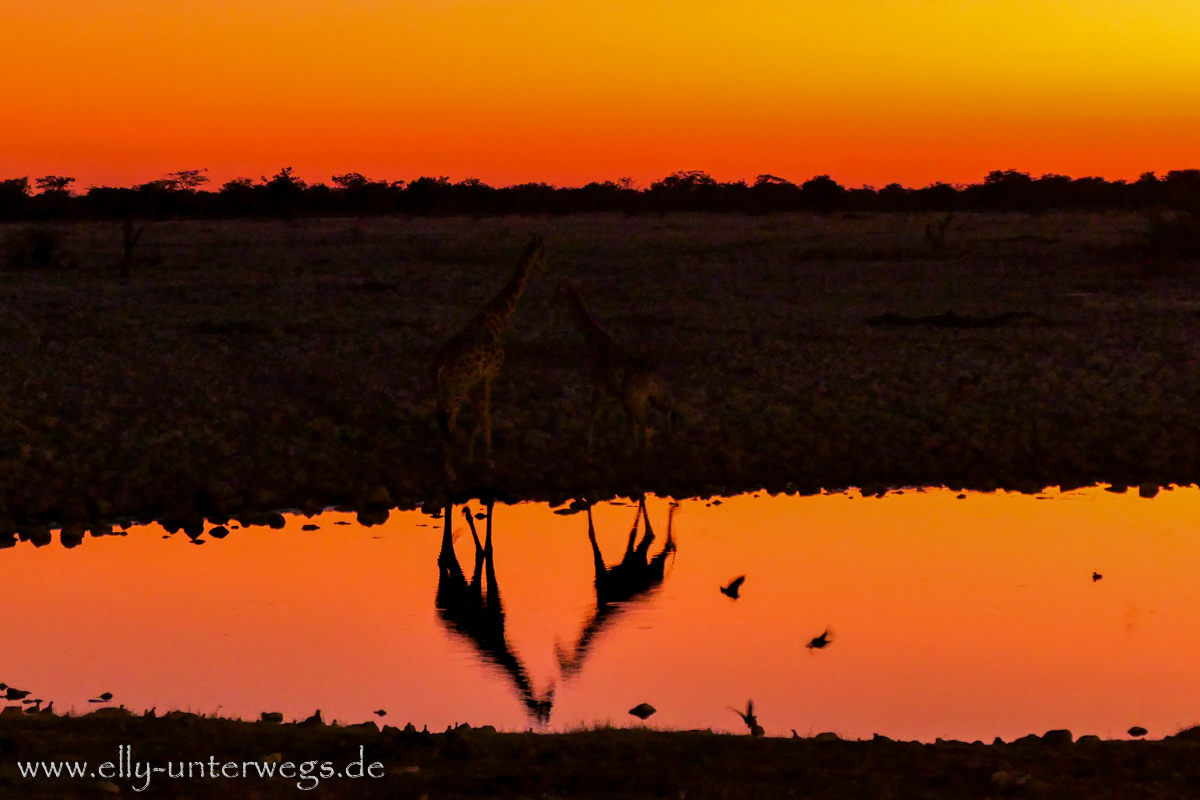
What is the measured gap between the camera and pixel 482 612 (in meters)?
9.98

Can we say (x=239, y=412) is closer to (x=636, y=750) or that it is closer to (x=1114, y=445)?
(x=1114, y=445)

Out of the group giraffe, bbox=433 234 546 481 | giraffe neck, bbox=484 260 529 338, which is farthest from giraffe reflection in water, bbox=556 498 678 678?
giraffe neck, bbox=484 260 529 338

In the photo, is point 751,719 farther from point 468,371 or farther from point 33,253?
point 33,253

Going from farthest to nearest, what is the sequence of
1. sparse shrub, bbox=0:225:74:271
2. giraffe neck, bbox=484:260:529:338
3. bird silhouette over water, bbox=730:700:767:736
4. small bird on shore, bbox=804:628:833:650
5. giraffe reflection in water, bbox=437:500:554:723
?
sparse shrub, bbox=0:225:74:271 → giraffe neck, bbox=484:260:529:338 → small bird on shore, bbox=804:628:833:650 → giraffe reflection in water, bbox=437:500:554:723 → bird silhouette over water, bbox=730:700:767:736

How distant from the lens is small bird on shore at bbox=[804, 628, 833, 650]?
8.96 meters

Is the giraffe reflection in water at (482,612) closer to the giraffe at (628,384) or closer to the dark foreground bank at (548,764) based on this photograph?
the dark foreground bank at (548,764)

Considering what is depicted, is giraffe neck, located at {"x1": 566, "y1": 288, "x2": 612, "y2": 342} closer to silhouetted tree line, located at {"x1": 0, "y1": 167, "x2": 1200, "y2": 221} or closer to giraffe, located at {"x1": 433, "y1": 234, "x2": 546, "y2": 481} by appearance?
giraffe, located at {"x1": 433, "y1": 234, "x2": 546, "y2": 481}

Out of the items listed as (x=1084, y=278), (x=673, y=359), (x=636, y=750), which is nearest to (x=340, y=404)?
(x=673, y=359)

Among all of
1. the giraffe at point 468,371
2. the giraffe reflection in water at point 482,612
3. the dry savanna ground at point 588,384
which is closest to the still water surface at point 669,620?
the giraffe reflection in water at point 482,612

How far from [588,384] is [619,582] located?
24.7 feet

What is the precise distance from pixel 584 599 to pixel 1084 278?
87.1ft

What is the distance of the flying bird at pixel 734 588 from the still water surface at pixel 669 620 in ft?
0.31

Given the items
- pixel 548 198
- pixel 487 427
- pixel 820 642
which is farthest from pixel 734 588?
pixel 548 198

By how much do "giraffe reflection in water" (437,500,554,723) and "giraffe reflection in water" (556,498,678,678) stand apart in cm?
31
